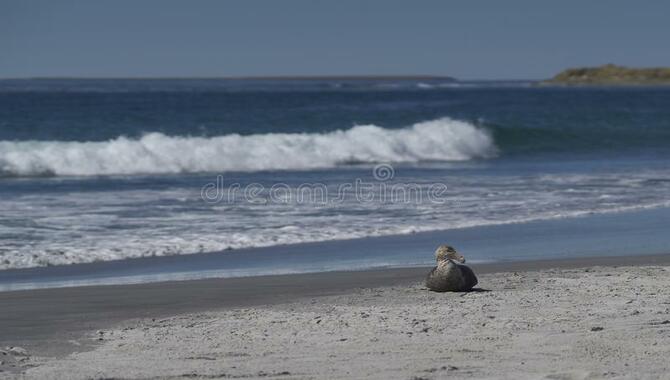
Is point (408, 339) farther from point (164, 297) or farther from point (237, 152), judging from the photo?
point (237, 152)

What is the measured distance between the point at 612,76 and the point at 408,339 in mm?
128251

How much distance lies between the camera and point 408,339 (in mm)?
6977

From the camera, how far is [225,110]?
46875 millimetres

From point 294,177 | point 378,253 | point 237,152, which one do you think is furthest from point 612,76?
point 378,253

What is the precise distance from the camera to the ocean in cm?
1302

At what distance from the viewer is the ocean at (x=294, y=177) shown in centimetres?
1302

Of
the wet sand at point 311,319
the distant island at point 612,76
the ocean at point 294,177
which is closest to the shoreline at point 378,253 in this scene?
the ocean at point 294,177

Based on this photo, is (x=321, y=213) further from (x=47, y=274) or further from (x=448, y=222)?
(x=47, y=274)

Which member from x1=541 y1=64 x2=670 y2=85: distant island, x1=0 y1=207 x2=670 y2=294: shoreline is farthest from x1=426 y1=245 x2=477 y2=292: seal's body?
x1=541 y1=64 x2=670 y2=85: distant island

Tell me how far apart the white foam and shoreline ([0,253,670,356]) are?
14718 millimetres

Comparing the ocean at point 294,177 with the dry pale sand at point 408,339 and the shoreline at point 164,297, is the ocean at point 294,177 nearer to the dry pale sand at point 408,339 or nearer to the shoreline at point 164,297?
the shoreline at point 164,297

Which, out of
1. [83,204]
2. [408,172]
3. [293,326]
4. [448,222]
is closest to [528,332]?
[293,326]

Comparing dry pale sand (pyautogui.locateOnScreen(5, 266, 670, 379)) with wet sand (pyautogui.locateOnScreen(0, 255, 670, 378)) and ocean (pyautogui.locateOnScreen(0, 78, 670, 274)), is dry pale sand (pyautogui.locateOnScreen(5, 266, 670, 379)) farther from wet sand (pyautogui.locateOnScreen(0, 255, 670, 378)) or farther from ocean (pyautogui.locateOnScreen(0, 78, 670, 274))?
ocean (pyautogui.locateOnScreen(0, 78, 670, 274))

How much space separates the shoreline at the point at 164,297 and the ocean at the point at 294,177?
2.92 ft
